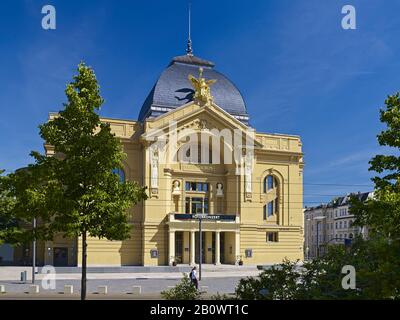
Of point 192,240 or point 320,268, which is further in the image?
point 192,240

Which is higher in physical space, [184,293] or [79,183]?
[79,183]

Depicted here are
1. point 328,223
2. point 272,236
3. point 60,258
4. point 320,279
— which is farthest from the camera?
point 328,223

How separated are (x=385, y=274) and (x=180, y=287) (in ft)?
26.1

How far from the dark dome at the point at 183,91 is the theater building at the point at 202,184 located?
0.14 m

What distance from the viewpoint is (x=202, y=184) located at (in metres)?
62.8

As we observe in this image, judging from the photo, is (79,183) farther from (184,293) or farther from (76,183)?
(184,293)

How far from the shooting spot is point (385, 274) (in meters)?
10.1

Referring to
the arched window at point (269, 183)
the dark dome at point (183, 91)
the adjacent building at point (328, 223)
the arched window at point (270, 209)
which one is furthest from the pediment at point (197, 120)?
the adjacent building at point (328, 223)

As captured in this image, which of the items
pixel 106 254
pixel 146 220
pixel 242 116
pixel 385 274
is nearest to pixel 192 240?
pixel 146 220

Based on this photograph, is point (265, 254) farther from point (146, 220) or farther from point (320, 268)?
point (320, 268)

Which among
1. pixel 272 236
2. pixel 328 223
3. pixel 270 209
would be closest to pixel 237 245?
pixel 272 236

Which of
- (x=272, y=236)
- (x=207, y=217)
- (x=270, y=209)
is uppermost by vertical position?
(x=270, y=209)

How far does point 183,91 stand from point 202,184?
41.7ft

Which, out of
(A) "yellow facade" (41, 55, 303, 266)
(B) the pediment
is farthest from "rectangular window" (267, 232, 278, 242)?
(B) the pediment
